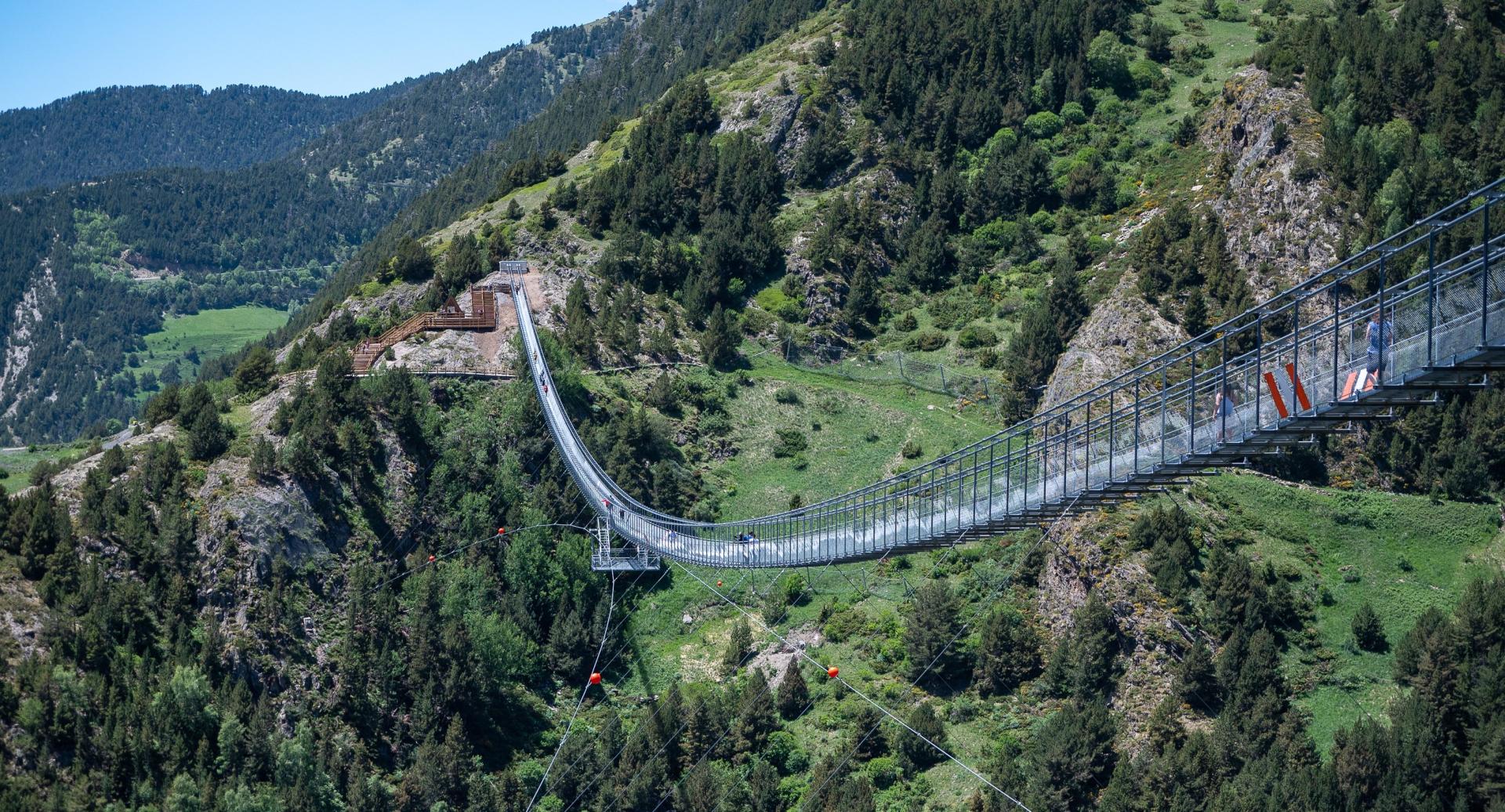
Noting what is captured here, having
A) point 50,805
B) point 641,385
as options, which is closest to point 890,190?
point 641,385

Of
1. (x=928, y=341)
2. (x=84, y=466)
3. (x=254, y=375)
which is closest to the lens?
(x=84, y=466)

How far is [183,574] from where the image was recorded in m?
52.8

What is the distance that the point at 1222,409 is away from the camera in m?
31.3

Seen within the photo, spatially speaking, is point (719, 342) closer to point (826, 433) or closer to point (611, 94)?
point (826, 433)

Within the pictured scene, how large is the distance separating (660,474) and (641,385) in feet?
24.4

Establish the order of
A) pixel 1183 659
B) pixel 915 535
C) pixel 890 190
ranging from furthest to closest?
pixel 890 190, pixel 1183 659, pixel 915 535

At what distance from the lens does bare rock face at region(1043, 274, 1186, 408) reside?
198ft

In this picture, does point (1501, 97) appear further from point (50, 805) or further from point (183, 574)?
point (50, 805)

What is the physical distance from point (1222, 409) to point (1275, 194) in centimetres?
3681

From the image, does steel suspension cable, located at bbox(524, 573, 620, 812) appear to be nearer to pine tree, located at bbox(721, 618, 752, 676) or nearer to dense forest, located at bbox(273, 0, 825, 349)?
pine tree, located at bbox(721, 618, 752, 676)

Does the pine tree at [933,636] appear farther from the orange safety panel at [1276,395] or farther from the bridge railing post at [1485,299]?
the bridge railing post at [1485,299]

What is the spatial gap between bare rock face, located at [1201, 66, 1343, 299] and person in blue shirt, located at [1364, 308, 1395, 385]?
1326 inches

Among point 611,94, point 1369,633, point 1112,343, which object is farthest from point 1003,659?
point 611,94

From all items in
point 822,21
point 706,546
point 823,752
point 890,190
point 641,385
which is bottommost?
point 823,752
